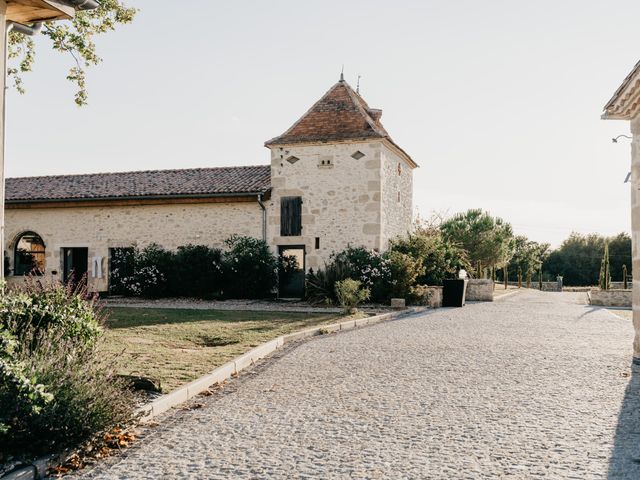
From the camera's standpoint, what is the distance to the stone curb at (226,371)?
523 cm

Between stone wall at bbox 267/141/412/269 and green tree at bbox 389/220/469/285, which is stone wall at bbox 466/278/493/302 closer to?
green tree at bbox 389/220/469/285

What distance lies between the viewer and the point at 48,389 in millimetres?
4086

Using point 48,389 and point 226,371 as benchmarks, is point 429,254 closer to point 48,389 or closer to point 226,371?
point 226,371

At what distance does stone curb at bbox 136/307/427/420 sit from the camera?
17.1ft

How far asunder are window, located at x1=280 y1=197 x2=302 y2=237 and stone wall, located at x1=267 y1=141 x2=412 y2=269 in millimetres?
132

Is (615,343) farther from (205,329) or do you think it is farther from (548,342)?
(205,329)

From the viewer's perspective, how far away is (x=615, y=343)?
32.8ft

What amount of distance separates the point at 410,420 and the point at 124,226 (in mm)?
18257

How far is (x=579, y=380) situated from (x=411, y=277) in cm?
1125

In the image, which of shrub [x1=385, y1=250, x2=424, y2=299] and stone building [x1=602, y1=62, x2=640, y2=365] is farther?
shrub [x1=385, y1=250, x2=424, y2=299]

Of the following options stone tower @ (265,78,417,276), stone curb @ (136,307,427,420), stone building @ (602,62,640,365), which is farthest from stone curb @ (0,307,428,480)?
stone tower @ (265,78,417,276)

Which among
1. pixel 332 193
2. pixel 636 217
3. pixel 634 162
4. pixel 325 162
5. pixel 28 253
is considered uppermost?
pixel 325 162

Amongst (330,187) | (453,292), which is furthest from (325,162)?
(453,292)

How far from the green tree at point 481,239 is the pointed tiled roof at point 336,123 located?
1603cm
